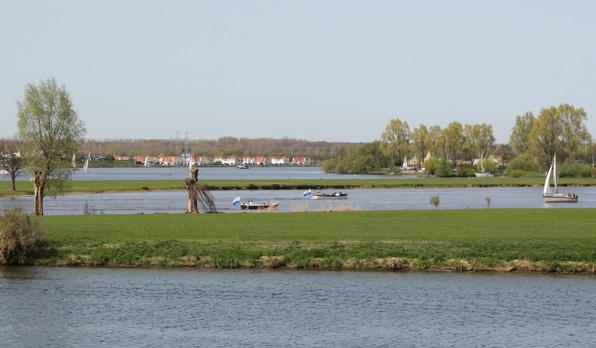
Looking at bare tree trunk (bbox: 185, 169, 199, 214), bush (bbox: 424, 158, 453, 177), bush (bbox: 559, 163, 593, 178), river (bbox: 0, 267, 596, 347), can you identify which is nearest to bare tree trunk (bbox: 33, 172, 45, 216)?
bare tree trunk (bbox: 185, 169, 199, 214)

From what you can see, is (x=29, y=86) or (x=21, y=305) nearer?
(x=21, y=305)

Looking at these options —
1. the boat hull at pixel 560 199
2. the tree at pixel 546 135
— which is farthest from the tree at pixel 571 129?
the boat hull at pixel 560 199

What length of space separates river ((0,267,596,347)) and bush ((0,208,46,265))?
6.14ft

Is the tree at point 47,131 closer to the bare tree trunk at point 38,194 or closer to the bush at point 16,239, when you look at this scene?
the bare tree trunk at point 38,194

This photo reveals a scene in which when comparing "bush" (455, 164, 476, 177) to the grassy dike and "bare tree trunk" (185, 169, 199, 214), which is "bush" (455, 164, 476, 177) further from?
the grassy dike

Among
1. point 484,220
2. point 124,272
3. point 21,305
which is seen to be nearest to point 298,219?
point 484,220

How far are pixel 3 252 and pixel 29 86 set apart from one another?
25783mm

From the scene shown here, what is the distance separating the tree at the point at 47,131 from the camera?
60906 millimetres

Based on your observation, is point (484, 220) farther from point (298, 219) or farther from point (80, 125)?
point (80, 125)

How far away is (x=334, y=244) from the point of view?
126 feet

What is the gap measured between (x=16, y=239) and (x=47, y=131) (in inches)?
989

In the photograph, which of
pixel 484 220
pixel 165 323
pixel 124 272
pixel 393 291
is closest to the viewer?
pixel 165 323

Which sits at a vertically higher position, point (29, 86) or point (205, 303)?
point (29, 86)

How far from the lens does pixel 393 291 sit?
31.2 meters
